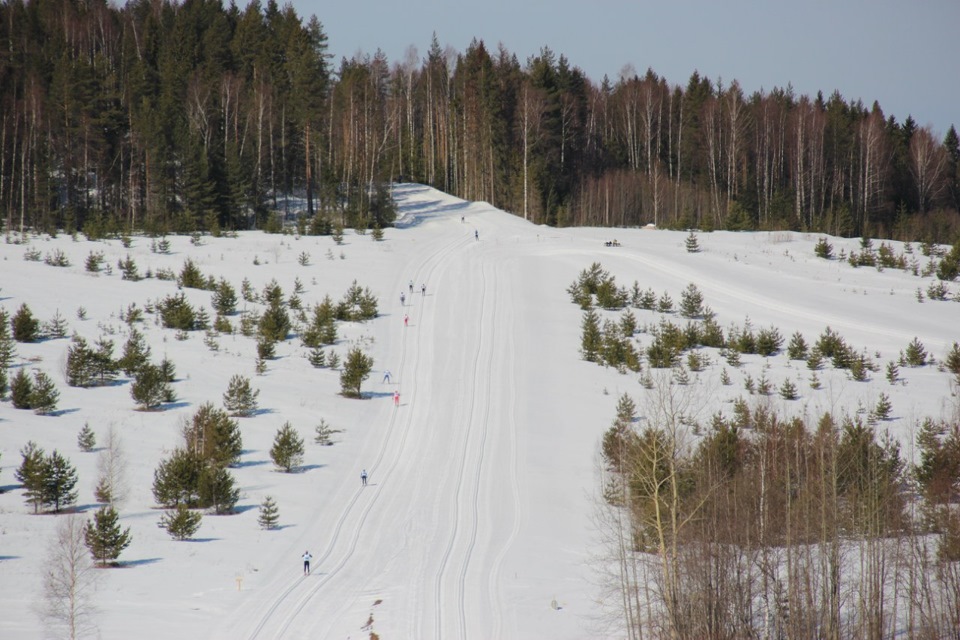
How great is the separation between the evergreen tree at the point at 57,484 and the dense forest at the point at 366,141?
120ft

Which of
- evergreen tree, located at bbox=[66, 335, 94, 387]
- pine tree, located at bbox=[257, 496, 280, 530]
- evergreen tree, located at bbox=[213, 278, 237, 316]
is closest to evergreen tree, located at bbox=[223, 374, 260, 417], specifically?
evergreen tree, located at bbox=[66, 335, 94, 387]

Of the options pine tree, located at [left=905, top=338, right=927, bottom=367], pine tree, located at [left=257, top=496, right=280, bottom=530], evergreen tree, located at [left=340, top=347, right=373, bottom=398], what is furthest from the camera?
pine tree, located at [left=905, top=338, right=927, bottom=367]

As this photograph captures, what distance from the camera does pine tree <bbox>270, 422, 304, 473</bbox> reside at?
31.1m

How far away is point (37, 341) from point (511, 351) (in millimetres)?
24152

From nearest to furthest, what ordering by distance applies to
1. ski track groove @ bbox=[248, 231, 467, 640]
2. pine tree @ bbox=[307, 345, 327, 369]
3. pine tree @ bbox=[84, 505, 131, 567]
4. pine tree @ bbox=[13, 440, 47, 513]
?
ski track groove @ bbox=[248, 231, 467, 640] < pine tree @ bbox=[84, 505, 131, 567] < pine tree @ bbox=[13, 440, 47, 513] < pine tree @ bbox=[307, 345, 327, 369]

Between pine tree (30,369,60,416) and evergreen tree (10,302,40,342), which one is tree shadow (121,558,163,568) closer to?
pine tree (30,369,60,416)

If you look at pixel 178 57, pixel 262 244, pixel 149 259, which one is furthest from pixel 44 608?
pixel 178 57

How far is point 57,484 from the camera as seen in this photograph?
84.5ft

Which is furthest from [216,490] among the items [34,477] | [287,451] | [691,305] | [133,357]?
[691,305]

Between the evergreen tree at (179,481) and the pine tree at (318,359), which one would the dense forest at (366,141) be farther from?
the evergreen tree at (179,481)

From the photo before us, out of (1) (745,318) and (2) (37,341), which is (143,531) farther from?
(1) (745,318)

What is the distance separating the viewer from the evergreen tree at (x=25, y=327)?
39.6 metres

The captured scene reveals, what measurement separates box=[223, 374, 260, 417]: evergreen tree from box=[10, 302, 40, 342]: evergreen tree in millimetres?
11735

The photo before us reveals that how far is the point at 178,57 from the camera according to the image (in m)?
78.6
